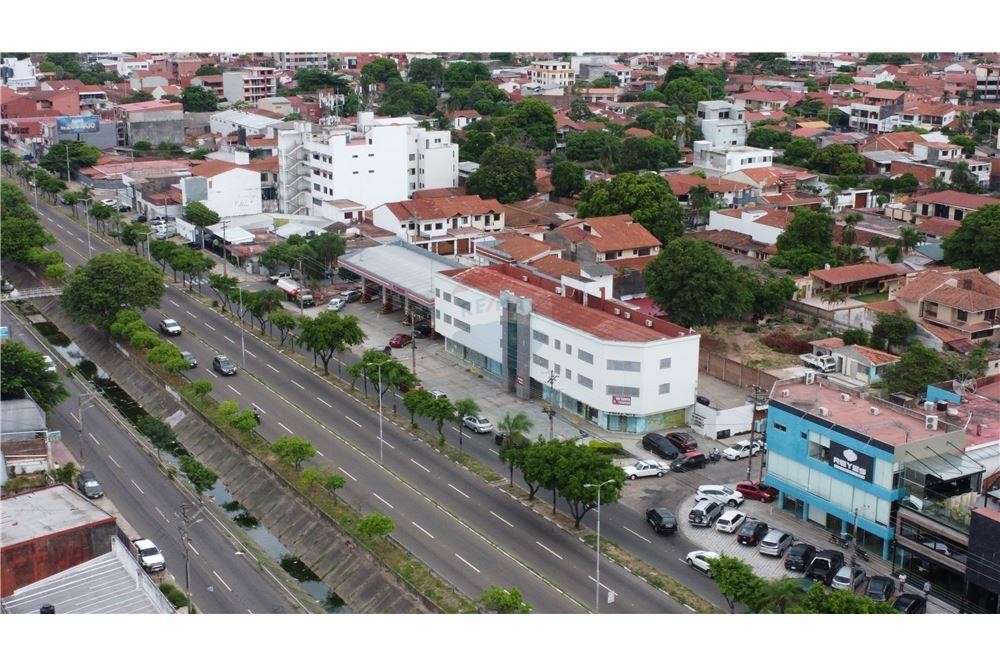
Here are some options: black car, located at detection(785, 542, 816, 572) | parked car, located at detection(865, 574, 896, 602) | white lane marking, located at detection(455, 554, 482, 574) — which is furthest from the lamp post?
parked car, located at detection(865, 574, 896, 602)

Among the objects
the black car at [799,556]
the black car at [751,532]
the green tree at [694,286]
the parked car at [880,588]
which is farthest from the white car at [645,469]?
the green tree at [694,286]

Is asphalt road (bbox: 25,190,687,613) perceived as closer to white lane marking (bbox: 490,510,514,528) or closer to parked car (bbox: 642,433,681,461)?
white lane marking (bbox: 490,510,514,528)

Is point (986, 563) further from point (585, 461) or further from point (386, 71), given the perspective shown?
point (386, 71)

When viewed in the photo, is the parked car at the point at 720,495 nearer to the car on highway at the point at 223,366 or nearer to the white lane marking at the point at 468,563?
the white lane marking at the point at 468,563

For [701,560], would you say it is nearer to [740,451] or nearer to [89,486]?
[740,451]

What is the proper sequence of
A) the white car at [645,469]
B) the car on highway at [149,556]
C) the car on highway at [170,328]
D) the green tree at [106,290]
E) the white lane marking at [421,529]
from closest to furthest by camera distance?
the car on highway at [149,556] → the white lane marking at [421,529] → the white car at [645,469] → the green tree at [106,290] → the car on highway at [170,328]

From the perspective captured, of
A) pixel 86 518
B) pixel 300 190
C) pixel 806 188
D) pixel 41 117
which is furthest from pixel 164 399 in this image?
pixel 41 117
